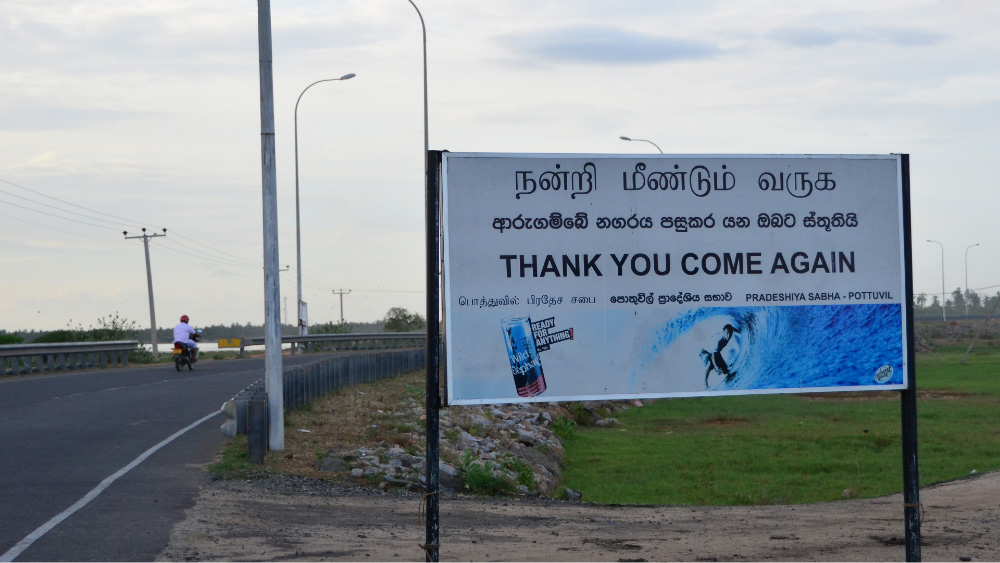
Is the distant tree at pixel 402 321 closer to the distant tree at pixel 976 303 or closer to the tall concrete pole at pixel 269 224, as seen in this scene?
the tall concrete pole at pixel 269 224

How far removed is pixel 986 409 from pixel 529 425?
518 inches

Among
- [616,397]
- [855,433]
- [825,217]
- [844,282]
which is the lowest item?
[855,433]

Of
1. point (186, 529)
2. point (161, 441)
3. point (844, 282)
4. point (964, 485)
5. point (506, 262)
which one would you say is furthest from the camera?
point (161, 441)

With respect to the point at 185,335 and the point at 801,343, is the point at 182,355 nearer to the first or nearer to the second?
the point at 185,335

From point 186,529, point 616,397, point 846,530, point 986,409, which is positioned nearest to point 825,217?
point 616,397

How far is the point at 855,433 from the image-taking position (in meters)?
21.6

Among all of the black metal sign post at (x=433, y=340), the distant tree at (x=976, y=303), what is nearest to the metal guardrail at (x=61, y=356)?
the black metal sign post at (x=433, y=340)

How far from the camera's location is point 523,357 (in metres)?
6.05

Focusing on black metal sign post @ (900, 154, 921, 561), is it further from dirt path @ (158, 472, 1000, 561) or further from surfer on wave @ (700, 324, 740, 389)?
dirt path @ (158, 472, 1000, 561)

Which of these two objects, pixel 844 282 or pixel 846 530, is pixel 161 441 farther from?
pixel 844 282

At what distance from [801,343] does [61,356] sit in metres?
30.4

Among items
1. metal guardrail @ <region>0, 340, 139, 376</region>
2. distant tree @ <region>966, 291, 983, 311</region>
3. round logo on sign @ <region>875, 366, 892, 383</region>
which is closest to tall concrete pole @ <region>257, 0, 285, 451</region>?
round logo on sign @ <region>875, 366, 892, 383</region>

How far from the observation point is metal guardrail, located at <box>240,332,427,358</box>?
44.2 metres

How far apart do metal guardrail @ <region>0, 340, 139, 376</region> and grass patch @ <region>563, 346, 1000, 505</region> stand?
1644 centimetres
